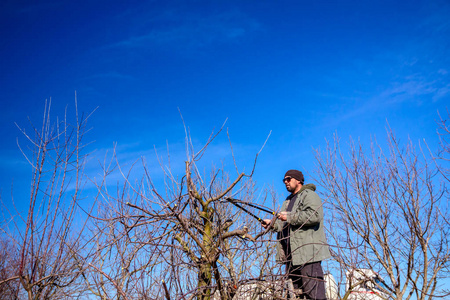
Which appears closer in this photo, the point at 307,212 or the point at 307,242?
the point at 307,212

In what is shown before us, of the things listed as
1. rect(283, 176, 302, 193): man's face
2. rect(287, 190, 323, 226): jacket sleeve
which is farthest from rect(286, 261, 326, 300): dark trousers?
rect(283, 176, 302, 193): man's face

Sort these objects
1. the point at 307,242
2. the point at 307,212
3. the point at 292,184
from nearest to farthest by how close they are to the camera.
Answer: the point at 307,212
the point at 307,242
the point at 292,184

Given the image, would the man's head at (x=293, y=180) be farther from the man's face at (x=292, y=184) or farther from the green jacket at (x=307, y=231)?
the green jacket at (x=307, y=231)

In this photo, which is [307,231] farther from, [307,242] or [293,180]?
[293,180]

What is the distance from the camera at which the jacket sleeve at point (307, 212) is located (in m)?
3.29

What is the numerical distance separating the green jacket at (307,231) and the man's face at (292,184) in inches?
12.1

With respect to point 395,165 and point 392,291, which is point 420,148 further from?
point 392,291

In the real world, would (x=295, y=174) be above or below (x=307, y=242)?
above

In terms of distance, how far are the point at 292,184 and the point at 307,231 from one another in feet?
2.06

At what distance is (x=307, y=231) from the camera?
3521 mm

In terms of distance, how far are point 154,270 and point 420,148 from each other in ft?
21.2

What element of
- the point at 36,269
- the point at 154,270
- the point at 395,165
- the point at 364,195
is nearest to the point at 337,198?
the point at 364,195

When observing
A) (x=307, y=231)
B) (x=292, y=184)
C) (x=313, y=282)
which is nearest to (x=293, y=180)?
(x=292, y=184)

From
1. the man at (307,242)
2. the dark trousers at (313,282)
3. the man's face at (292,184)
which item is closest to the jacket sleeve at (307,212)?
the man at (307,242)
